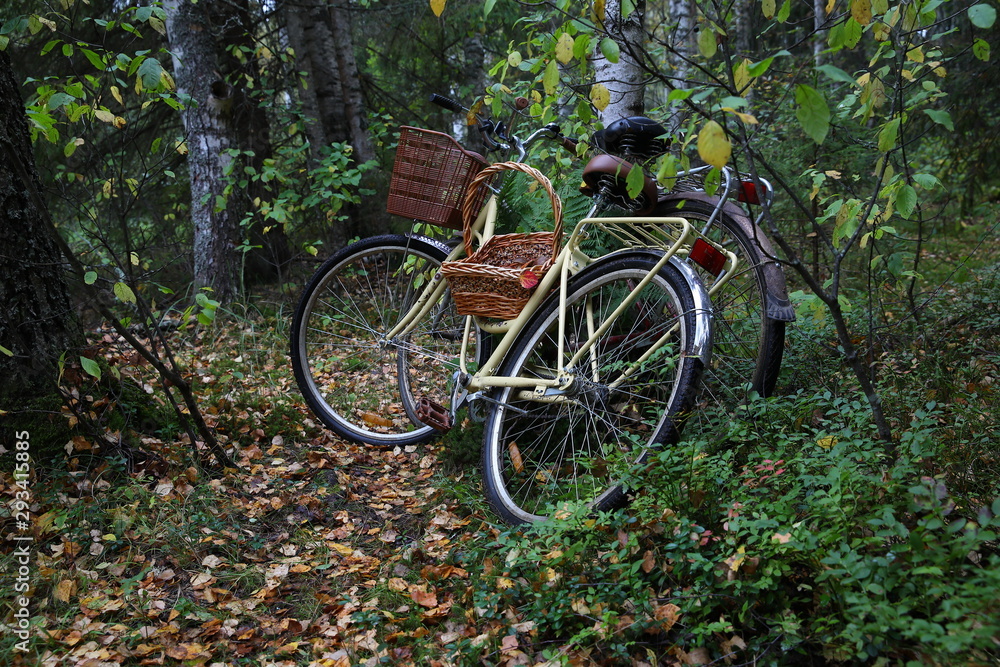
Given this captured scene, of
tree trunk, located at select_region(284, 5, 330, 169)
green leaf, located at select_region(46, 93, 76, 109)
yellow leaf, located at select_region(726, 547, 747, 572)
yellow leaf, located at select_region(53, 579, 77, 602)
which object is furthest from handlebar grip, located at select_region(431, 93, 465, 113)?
tree trunk, located at select_region(284, 5, 330, 169)

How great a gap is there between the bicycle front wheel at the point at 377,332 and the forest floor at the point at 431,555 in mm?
276

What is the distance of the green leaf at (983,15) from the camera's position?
1.74 meters

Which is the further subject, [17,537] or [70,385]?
[70,385]

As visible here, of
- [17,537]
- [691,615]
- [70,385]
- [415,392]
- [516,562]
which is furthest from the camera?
[415,392]

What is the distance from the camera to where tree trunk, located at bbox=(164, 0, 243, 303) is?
594 centimetres

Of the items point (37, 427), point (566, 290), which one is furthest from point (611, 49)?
point (37, 427)

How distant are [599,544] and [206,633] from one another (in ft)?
4.48

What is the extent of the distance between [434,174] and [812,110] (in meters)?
2.13

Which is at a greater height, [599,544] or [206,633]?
[599,544]

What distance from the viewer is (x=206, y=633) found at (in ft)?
7.79

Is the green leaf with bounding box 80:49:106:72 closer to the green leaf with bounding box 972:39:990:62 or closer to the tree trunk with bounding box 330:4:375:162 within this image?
the green leaf with bounding box 972:39:990:62

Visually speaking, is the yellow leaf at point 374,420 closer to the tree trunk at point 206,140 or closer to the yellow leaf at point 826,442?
the yellow leaf at point 826,442

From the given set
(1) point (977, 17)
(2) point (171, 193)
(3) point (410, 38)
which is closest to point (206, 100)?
(2) point (171, 193)

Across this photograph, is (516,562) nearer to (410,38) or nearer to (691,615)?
(691,615)
